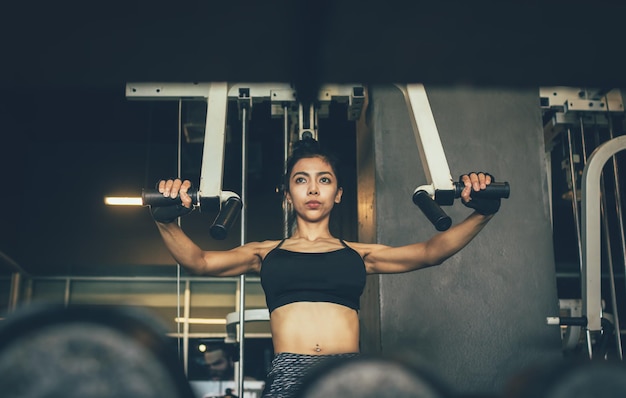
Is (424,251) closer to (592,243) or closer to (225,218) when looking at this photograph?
(592,243)

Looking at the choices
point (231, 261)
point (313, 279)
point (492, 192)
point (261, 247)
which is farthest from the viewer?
point (261, 247)

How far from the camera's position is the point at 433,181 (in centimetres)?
128

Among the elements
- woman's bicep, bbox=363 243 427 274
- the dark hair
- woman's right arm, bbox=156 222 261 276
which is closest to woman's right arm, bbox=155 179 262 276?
woman's right arm, bbox=156 222 261 276

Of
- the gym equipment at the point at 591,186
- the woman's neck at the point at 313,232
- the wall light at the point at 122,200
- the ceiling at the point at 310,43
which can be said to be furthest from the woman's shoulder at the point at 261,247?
the wall light at the point at 122,200

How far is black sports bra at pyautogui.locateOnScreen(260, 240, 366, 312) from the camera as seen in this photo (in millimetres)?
1932

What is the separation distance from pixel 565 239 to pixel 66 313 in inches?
256

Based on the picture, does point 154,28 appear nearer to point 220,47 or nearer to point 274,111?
point 220,47

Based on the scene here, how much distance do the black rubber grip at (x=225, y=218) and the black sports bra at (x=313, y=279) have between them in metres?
0.72

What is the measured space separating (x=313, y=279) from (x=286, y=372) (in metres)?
0.31

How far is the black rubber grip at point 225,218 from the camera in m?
1.15

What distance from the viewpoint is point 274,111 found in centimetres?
275

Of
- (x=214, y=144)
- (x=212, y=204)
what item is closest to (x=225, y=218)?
(x=212, y=204)

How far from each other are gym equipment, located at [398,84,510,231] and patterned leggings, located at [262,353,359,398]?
59 cm

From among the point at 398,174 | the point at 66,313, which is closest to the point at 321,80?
the point at 66,313
